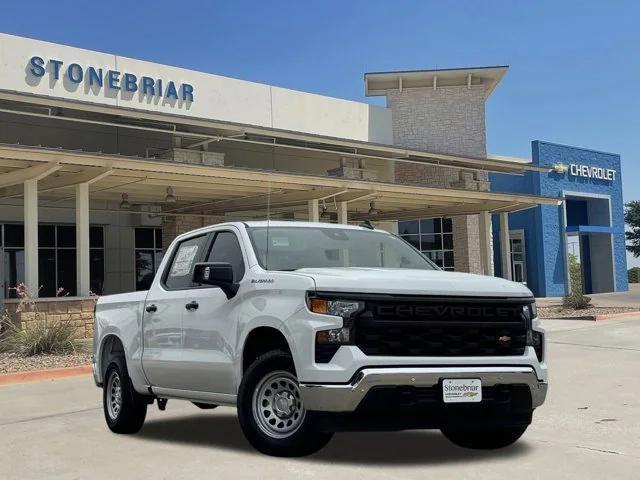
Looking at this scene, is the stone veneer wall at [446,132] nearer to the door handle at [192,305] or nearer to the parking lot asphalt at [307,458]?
the parking lot asphalt at [307,458]

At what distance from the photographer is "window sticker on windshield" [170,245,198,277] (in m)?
7.22

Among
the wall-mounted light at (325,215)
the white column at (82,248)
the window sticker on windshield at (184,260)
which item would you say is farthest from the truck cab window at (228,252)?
the wall-mounted light at (325,215)

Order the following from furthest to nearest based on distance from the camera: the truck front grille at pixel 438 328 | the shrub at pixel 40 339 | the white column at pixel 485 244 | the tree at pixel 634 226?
the tree at pixel 634 226 → the white column at pixel 485 244 → the shrub at pixel 40 339 → the truck front grille at pixel 438 328

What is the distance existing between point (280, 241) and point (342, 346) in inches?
61.0

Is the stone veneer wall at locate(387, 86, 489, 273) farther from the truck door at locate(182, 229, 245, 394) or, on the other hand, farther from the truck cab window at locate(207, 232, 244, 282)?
the truck door at locate(182, 229, 245, 394)

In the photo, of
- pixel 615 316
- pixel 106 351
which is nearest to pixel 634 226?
pixel 615 316

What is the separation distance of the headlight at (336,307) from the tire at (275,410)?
449 mm

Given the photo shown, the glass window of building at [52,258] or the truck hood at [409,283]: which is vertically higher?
Answer: the glass window of building at [52,258]

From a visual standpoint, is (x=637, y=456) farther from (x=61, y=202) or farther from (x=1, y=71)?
(x=61, y=202)

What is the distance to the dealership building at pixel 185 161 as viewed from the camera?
58.6ft

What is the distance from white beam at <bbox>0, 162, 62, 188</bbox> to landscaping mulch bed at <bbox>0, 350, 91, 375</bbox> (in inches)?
162

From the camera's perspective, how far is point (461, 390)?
5441 millimetres

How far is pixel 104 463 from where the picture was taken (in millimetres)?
6020

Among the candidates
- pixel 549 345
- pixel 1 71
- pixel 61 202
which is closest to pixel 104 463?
pixel 549 345
